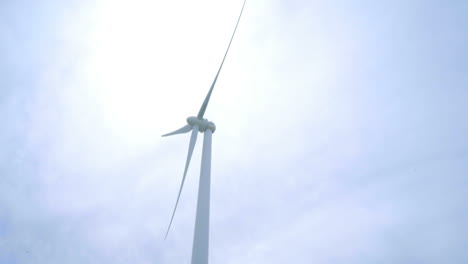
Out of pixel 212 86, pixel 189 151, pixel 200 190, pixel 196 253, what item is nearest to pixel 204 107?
pixel 212 86

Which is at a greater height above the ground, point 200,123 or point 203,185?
point 200,123

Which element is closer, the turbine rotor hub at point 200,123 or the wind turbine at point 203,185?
the wind turbine at point 203,185

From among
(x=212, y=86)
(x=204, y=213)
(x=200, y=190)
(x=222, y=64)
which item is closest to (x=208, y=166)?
(x=200, y=190)

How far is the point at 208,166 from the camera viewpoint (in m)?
27.2

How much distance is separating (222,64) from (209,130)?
25.4ft

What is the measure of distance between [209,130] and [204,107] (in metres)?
2.52

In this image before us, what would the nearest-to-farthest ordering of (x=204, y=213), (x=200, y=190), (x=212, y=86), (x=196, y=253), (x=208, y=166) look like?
(x=196, y=253) < (x=204, y=213) < (x=200, y=190) < (x=208, y=166) < (x=212, y=86)

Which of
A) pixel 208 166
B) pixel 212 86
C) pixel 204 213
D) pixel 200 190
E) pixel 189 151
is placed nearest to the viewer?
pixel 204 213

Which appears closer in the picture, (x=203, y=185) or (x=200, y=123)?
(x=203, y=185)

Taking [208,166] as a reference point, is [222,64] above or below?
above

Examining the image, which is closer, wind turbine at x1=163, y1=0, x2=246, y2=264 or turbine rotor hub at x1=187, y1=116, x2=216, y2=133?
wind turbine at x1=163, y1=0, x2=246, y2=264

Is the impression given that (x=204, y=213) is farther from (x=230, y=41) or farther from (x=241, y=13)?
(x=241, y=13)

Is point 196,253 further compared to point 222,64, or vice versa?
point 222,64

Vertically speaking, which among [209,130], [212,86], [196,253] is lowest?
[196,253]
